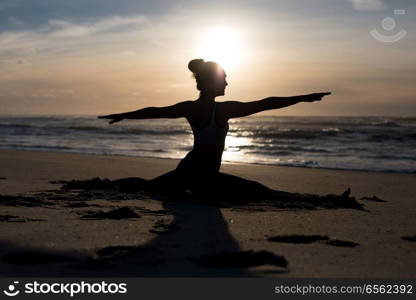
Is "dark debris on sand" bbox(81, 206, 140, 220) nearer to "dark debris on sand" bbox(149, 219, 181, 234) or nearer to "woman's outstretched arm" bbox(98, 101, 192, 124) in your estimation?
"dark debris on sand" bbox(149, 219, 181, 234)

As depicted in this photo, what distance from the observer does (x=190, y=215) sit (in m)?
5.88

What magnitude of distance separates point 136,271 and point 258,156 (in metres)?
15.9

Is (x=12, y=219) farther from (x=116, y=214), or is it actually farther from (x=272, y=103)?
(x=272, y=103)

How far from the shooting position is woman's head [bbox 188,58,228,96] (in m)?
6.79

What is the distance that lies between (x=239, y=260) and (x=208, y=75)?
335 cm

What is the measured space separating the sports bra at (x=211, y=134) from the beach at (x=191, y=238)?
79 cm

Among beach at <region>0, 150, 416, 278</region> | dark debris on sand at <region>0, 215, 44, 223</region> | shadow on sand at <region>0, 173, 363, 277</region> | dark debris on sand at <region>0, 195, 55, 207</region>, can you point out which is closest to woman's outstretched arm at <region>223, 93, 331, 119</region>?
shadow on sand at <region>0, 173, 363, 277</region>

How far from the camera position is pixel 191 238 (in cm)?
475

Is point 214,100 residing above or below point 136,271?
above

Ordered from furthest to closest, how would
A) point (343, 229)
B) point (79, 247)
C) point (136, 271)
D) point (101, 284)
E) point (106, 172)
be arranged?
point (106, 172)
point (343, 229)
point (79, 247)
point (136, 271)
point (101, 284)

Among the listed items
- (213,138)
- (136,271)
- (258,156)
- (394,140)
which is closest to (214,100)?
(213,138)

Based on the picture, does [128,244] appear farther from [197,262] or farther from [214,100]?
[214,100]

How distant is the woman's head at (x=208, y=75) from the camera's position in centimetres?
679

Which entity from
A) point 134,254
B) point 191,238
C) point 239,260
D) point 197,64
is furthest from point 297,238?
point 197,64
